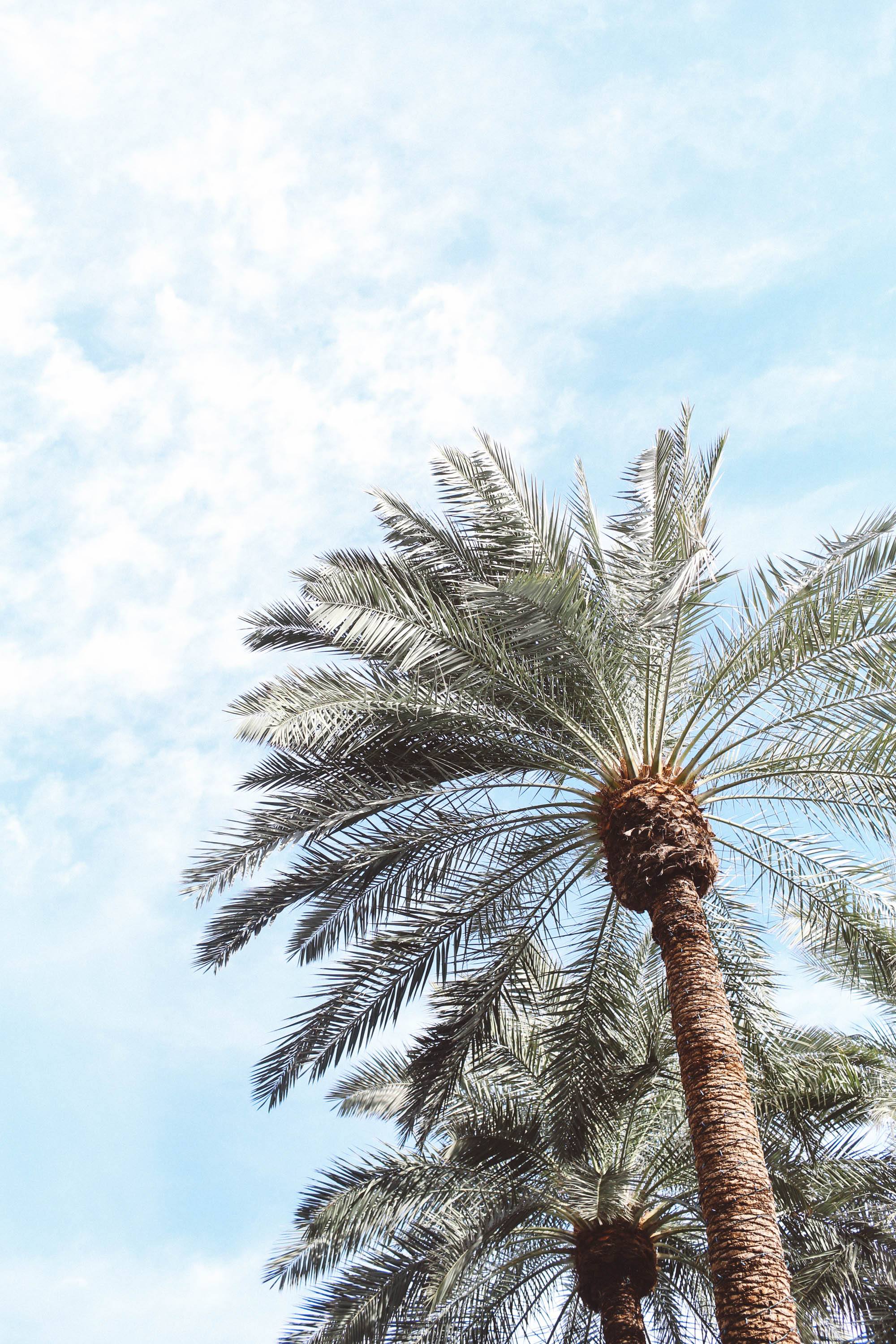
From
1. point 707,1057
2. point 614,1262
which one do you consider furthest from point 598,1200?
point 707,1057

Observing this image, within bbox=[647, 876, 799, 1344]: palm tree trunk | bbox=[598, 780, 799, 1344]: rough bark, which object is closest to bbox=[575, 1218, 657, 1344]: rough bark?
bbox=[598, 780, 799, 1344]: rough bark

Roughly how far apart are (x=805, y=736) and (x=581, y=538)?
2.57 meters

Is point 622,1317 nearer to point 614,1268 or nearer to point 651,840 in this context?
point 614,1268

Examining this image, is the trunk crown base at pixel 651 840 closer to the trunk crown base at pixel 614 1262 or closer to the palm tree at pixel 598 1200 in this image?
the palm tree at pixel 598 1200

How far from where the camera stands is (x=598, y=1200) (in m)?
10.8

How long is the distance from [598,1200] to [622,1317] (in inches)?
38.9

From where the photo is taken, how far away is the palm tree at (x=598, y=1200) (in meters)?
10.1

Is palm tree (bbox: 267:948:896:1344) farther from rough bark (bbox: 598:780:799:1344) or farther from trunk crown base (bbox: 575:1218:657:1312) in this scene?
rough bark (bbox: 598:780:799:1344)

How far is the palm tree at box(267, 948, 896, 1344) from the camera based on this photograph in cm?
1013

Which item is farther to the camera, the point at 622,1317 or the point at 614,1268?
the point at 614,1268

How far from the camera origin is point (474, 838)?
942 centimetres

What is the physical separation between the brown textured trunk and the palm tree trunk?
3689 millimetres

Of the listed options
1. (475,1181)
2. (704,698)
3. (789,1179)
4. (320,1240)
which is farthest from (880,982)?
(320,1240)

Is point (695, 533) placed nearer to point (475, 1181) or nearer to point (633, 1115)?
point (633, 1115)
